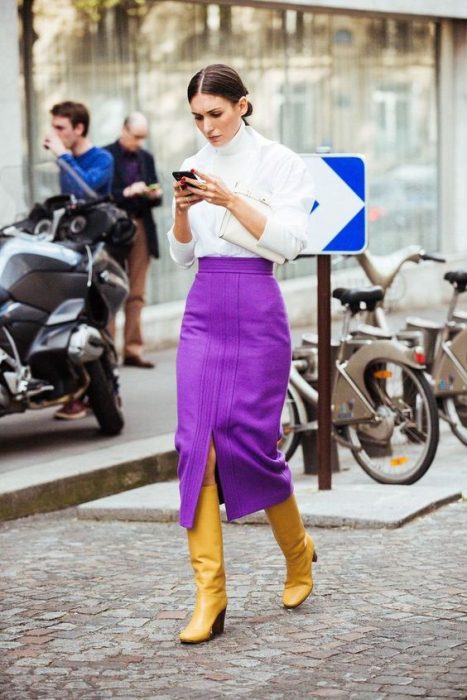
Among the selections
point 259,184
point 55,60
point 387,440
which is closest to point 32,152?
point 55,60

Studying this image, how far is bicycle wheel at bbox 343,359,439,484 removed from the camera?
854 centimetres

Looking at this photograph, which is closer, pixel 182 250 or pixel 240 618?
pixel 182 250

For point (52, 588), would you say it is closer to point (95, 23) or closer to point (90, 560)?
point (90, 560)

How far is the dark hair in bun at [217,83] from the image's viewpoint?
555 centimetres

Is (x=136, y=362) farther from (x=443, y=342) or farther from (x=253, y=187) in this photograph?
(x=253, y=187)

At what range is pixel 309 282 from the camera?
620 inches

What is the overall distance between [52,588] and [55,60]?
7.21 m

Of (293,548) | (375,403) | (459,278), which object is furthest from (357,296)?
(293,548)

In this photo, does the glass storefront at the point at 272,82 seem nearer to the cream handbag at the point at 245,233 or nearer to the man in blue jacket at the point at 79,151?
the man in blue jacket at the point at 79,151

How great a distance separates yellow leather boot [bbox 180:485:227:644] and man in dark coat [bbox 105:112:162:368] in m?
6.22

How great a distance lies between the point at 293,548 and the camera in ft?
19.4

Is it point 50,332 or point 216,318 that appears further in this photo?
point 50,332

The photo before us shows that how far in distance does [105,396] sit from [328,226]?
2043 millimetres

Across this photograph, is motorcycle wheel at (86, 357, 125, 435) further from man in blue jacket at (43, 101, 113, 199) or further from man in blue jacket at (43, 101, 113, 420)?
man in blue jacket at (43, 101, 113, 199)
